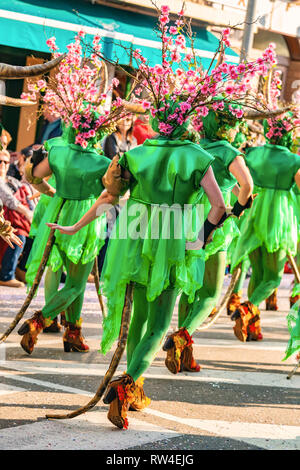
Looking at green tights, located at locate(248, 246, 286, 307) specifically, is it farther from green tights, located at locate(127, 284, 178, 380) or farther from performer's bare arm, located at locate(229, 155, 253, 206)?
green tights, located at locate(127, 284, 178, 380)

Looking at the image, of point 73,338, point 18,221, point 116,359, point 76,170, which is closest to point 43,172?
point 76,170

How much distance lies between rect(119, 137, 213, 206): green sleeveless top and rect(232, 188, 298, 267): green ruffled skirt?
117 inches

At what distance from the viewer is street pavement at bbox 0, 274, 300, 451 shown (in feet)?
15.6

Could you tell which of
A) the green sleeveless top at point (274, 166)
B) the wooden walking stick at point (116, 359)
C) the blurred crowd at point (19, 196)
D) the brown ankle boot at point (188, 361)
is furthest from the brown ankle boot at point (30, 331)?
the blurred crowd at point (19, 196)

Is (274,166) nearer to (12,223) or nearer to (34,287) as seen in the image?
(34,287)

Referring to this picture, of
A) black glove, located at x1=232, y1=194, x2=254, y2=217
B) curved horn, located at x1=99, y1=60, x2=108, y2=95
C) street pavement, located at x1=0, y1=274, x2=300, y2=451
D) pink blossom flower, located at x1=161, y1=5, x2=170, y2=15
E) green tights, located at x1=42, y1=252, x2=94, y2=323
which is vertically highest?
pink blossom flower, located at x1=161, y1=5, x2=170, y2=15

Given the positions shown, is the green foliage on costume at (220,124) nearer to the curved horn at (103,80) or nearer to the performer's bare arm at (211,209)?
the curved horn at (103,80)

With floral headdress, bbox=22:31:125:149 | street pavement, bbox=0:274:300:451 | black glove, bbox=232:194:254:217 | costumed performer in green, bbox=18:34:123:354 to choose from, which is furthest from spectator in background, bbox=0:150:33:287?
black glove, bbox=232:194:254:217

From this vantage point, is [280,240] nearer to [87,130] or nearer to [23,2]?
[87,130]

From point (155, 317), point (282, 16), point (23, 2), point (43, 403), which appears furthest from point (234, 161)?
point (282, 16)

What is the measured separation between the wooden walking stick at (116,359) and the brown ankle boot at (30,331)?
1531mm

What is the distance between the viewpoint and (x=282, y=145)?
8102 mm

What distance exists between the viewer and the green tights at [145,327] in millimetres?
5051

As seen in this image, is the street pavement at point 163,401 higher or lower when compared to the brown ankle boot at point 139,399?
lower
